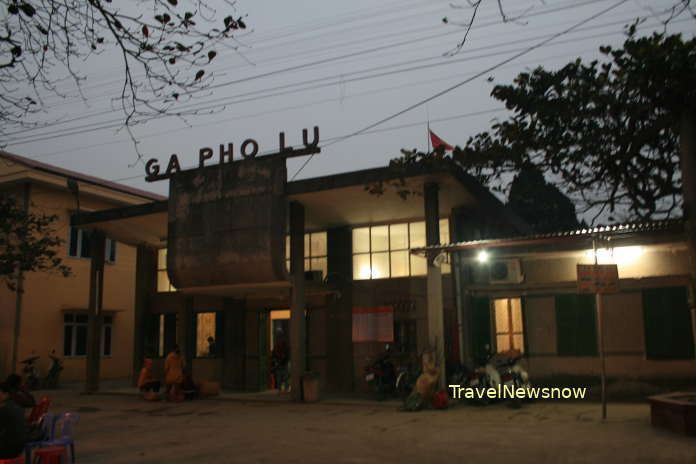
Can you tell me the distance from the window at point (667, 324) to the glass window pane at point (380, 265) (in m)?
6.14

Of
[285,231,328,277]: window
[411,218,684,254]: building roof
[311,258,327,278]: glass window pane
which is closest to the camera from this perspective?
[411,218,684,254]: building roof

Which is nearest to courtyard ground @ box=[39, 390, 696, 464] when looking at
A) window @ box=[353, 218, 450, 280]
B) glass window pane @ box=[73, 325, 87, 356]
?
window @ box=[353, 218, 450, 280]

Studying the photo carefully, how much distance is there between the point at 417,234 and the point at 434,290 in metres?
3.48

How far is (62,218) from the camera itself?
23.5 meters

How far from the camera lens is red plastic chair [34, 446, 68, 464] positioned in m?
7.07

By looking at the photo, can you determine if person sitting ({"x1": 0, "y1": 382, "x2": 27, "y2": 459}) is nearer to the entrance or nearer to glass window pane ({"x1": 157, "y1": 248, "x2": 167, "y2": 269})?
the entrance

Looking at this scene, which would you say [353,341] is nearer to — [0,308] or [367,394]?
[367,394]

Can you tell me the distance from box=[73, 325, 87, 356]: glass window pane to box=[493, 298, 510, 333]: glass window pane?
1608cm

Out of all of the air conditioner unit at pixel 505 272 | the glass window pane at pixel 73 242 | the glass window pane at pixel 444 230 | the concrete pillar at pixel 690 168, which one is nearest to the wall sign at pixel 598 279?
the concrete pillar at pixel 690 168

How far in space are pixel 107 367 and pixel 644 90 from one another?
21898mm

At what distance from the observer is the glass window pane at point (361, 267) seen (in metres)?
17.0

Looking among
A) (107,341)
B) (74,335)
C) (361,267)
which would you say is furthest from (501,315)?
(107,341)

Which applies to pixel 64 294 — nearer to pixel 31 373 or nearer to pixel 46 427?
pixel 31 373

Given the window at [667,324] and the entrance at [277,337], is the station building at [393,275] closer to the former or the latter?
the window at [667,324]
